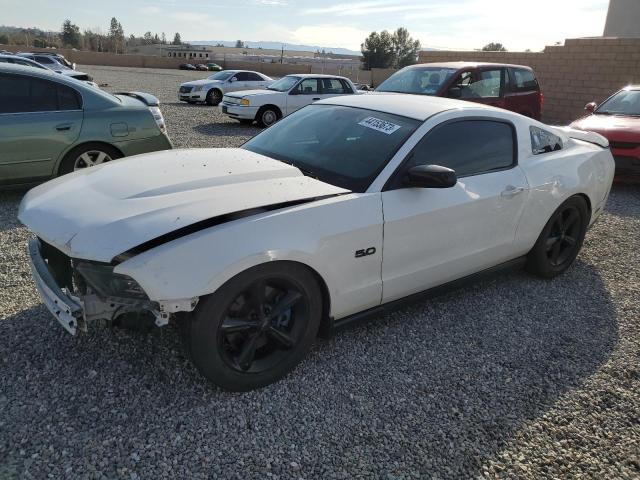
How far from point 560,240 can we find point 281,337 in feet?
9.08

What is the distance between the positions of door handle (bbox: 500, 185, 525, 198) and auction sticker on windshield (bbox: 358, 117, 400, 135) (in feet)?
3.00

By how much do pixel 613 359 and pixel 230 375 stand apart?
7.91 feet

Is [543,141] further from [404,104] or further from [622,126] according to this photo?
[622,126]

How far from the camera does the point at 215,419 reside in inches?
98.6

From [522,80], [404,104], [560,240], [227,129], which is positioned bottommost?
[227,129]

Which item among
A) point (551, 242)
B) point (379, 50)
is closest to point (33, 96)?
point (551, 242)

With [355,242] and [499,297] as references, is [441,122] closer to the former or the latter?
[355,242]

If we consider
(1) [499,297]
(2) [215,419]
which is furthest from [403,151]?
(2) [215,419]

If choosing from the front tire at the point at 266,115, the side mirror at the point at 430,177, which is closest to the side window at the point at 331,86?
the front tire at the point at 266,115

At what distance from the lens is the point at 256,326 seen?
8.63ft

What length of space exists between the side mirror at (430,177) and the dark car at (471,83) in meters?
6.33

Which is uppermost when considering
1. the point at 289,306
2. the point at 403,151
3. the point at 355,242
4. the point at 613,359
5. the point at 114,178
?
the point at 403,151

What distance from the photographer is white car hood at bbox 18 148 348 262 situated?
238 centimetres

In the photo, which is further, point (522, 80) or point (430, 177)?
point (522, 80)
